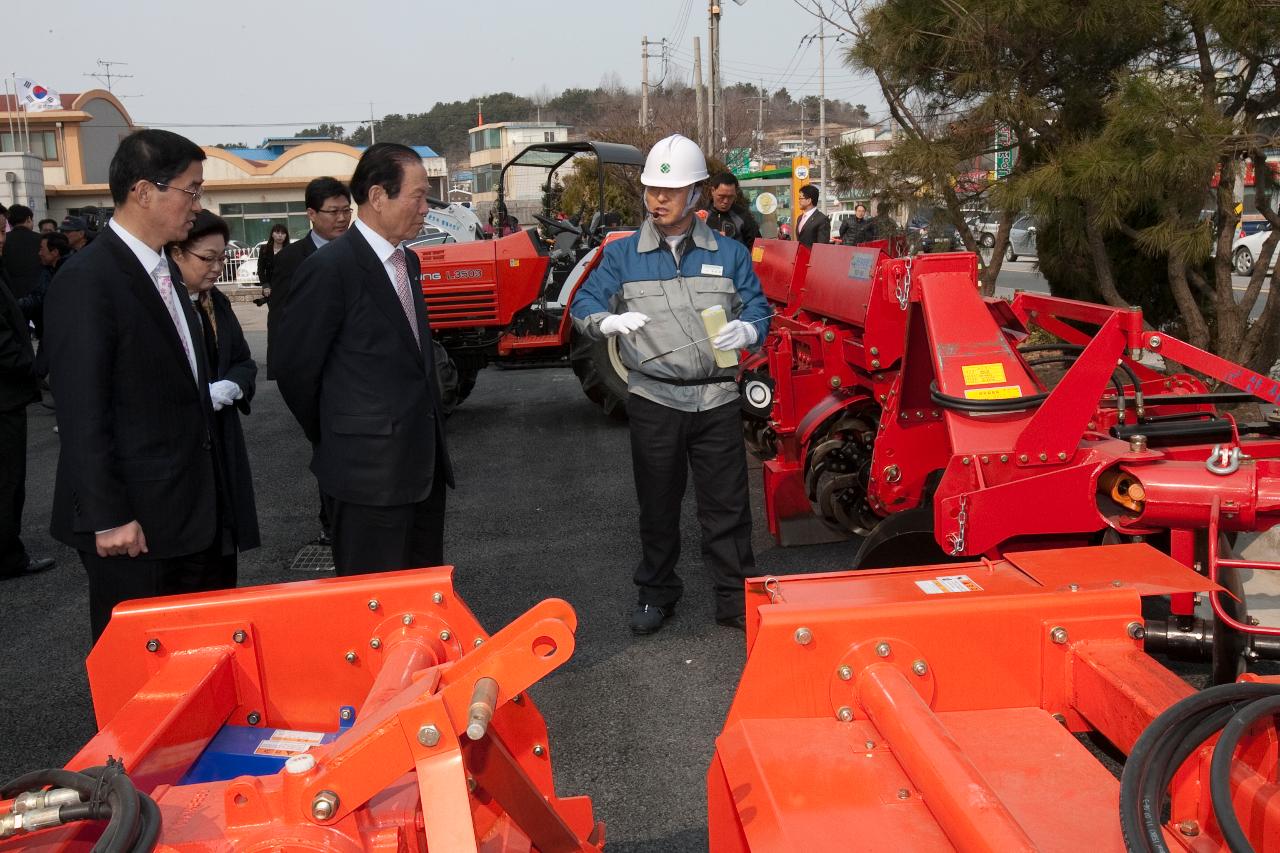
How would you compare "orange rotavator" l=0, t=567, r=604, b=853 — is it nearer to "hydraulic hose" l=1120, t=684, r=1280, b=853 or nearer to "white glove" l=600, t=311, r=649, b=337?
"hydraulic hose" l=1120, t=684, r=1280, b=853

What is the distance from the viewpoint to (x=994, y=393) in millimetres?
3398

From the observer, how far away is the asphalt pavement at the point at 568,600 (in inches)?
131

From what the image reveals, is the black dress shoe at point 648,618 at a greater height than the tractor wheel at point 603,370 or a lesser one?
lesser

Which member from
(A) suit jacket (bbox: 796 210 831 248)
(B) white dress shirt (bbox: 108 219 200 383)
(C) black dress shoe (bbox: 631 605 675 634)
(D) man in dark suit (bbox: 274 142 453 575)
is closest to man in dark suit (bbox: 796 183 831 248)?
(A) suit jacket (bbox: 796 210 831 248)

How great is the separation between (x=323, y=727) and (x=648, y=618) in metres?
2.13

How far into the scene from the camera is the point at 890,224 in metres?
7.66

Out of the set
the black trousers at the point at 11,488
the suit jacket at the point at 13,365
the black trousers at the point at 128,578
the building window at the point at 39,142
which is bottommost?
the black trousers at the point at 11,488

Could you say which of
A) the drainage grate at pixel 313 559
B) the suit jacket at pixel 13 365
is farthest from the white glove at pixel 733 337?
the suit jacket at pixel 13 365

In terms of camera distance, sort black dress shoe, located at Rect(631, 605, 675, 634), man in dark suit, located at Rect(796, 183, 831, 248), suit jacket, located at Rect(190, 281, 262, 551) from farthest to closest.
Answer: man in dark suit, located at Rect(796, 183, 831, 248)
black dress shoe, located at Rect(631, 605, 675, 634)
suit jacket, located at Rect(190, 281, 262, 551)

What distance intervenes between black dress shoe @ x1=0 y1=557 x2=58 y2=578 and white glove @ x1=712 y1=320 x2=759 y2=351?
372 cm

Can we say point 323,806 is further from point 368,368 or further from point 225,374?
point 225,374

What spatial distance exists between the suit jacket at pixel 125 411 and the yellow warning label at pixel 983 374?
227 centimetres

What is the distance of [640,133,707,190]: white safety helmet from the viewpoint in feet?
13.2

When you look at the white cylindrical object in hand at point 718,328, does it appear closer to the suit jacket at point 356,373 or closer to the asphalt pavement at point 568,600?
the asphalt pavement at point 568,600
